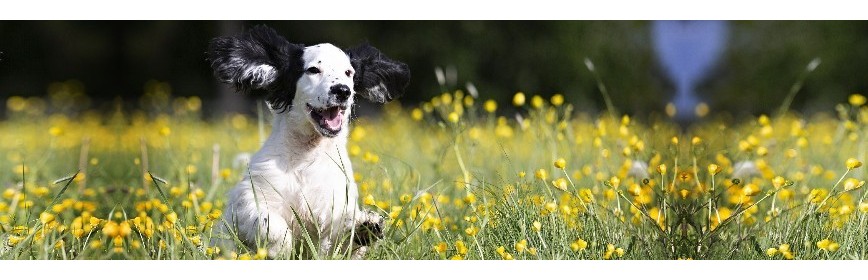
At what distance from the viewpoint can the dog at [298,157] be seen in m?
3.19

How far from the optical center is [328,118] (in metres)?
3.26

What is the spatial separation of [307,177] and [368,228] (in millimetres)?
264

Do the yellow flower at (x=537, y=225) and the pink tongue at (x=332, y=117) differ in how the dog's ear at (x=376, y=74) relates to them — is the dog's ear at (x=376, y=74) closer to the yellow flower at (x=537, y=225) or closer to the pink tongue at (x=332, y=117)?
the pink tongue at (x=332, y=117)

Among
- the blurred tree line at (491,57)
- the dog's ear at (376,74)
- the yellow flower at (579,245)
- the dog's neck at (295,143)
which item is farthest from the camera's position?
the blurred tree line at (491,57)

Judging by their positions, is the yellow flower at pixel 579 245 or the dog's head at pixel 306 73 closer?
the yellow flower at pixel 579 245

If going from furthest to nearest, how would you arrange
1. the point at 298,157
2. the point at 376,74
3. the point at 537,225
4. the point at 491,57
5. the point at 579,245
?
the point at 491,57
the point at 376,74
the point at 298,157
the point at 537,225
the point at 579,245

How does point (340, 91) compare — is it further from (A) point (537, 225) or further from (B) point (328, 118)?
(A) point (537, 225)

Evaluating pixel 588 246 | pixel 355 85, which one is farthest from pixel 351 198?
pixel 588 246

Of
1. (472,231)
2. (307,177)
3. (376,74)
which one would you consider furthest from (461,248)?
(376,74)

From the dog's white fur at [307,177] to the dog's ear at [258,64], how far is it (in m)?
0.07

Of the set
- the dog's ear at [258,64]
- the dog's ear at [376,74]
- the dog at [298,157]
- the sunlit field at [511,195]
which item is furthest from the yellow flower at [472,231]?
the dog's ear at [258,64]

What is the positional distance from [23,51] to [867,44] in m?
4.22

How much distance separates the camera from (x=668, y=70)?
3410 mm

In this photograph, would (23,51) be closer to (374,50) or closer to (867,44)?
(374,50)
